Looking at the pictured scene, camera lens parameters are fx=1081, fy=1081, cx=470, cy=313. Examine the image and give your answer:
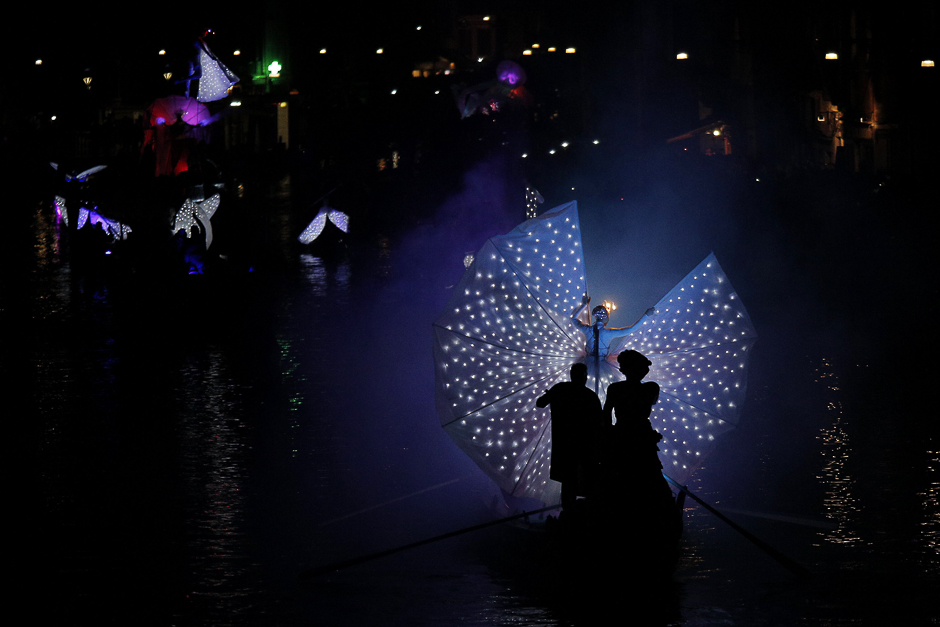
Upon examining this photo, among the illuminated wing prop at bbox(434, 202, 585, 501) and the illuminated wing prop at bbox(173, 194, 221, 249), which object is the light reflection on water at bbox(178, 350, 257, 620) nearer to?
the illuminated wing prop at bbox(434, 202, 585, 501)

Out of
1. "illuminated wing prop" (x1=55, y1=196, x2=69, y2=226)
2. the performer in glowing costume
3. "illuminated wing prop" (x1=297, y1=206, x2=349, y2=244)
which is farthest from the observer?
"illuminated wing prop" (x1=55, y1=196, x2=69, y2=226)

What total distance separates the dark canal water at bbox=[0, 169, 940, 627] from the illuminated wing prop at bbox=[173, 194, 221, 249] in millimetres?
4018

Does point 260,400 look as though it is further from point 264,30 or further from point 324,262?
point 264,30

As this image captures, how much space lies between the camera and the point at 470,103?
28.5m

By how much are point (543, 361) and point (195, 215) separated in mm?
14178

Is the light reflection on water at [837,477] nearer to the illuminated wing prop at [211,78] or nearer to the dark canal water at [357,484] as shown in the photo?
the dark canal water at [357,484]

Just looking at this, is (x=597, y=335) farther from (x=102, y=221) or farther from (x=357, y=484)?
(x=102, y=221)

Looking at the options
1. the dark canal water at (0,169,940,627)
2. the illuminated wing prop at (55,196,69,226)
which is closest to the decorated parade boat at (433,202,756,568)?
the dark canal water at (0,169,940,627)

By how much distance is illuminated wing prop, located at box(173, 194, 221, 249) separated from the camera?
20047 mm

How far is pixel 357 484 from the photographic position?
8.45 meters

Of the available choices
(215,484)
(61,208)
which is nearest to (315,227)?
(61,208)

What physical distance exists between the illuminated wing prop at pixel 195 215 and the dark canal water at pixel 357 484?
4.02m

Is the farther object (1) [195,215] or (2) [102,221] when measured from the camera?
(2) [102,221]

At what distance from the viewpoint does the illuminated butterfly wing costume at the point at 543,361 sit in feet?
23.8
